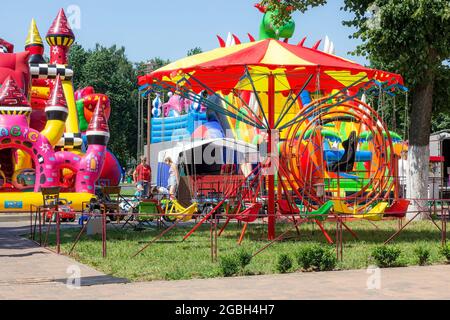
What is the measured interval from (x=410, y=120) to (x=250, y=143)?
723cm

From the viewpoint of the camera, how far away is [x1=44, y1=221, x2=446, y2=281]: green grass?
11.3 m

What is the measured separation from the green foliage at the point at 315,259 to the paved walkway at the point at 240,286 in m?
0.32

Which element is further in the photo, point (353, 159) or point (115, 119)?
point (115, 119)

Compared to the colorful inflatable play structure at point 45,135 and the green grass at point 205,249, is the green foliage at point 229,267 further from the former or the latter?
the colorful inflatable play structure at point 45,135

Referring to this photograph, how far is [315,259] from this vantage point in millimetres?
11289

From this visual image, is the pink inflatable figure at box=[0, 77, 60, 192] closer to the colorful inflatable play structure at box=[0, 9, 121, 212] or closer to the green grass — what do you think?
the colorful inflatable play structure at box=[0, 9, 121, 212]

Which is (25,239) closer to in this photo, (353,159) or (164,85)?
(164,85)

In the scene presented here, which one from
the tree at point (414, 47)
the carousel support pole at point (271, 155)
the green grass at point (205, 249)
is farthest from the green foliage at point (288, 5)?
the green grass at point (205, 249)

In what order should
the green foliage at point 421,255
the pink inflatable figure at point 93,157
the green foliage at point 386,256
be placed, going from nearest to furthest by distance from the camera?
the green foliage at point 386,256
the green foliage at point 421,255
the pink inflatable figure at point 93,157

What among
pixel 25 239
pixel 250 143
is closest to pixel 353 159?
pixel 250 143

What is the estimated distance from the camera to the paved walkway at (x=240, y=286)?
29.6 feet

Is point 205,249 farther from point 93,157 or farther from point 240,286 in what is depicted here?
point 93,157

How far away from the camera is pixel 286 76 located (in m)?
18.7
